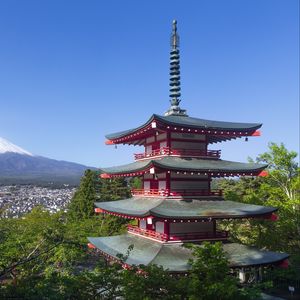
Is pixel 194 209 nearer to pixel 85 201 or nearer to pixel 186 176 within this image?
pixel 186 176

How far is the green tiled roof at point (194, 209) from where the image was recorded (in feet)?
58.0

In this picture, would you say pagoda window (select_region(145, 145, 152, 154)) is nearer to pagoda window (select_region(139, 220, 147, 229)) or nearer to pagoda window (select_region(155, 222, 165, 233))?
pagoda window (select_region(139, 220, 147, 229))

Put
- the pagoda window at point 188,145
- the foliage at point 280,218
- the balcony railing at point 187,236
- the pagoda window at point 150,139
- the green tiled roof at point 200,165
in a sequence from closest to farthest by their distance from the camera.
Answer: the green tiled roof at point 200,165, the balcony railing at point 187,236, the pagoda window at point 188,145, the pagoda window at point 150,139, the foliage at point 280,218

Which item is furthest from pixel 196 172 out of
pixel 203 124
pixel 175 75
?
pixel 175 75

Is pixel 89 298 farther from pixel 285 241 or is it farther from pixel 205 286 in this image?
pixel 285 241

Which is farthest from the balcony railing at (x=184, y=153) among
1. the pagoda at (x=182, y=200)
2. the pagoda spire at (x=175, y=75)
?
the pagoda spire at (x=175, y=75)

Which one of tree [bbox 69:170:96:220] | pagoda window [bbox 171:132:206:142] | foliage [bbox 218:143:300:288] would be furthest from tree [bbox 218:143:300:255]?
tree [bbox 69:170:96:220]

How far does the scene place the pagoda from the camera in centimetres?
1777

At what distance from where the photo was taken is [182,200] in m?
19.6

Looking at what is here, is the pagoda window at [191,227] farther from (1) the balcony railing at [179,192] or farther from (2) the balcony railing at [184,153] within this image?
(2) the balcony railing at [184,153]

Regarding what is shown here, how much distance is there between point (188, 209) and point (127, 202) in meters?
6.05

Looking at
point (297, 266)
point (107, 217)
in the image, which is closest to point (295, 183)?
point (297, 266)

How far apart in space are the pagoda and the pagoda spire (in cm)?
74

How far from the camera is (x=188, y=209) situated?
18.7m
